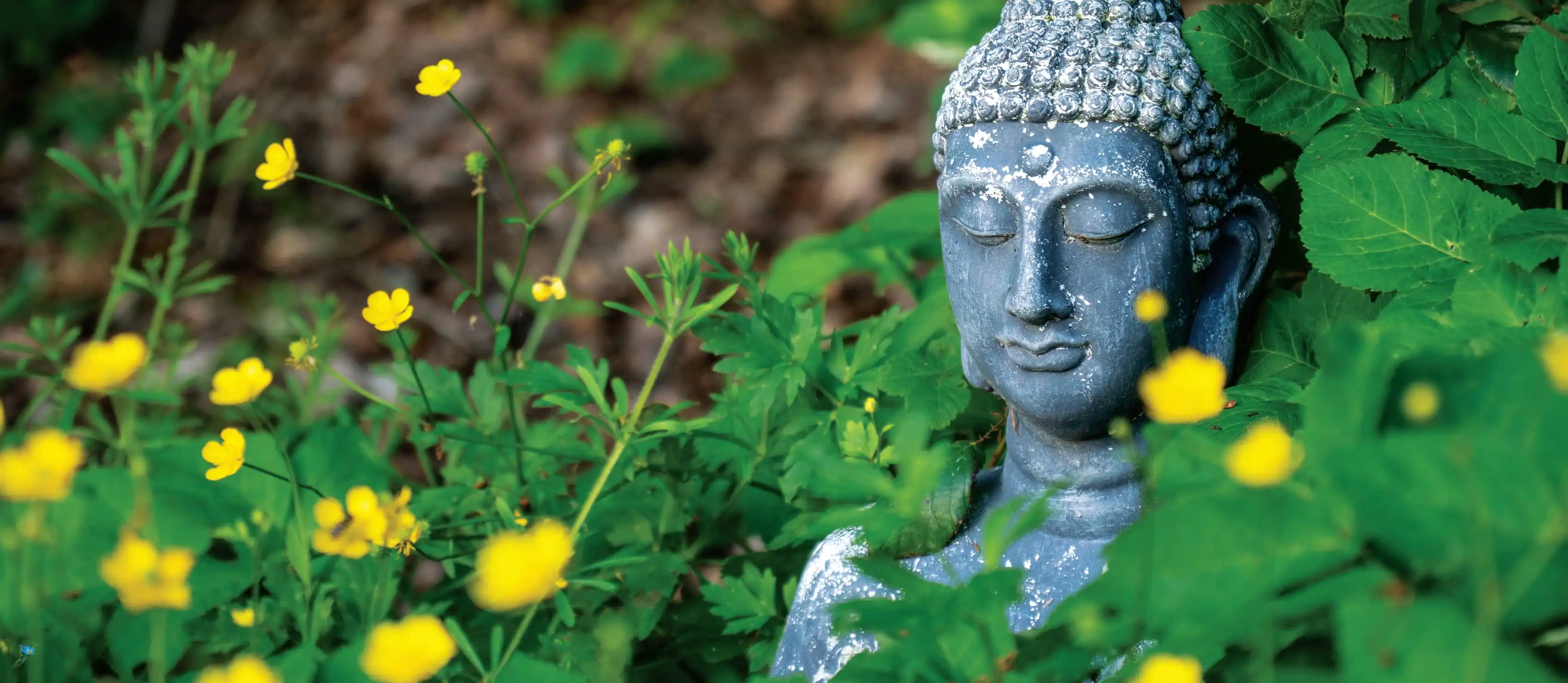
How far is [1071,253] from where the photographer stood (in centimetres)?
151

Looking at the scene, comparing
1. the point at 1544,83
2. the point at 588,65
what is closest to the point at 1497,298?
the point at 1544,83

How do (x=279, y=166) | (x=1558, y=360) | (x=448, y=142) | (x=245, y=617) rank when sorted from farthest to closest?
(x=448, y=142) → (x=279, y=166) → (x=245, y=617) → (x=1558, y=360)

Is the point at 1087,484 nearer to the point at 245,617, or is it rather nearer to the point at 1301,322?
the point at 1301,322

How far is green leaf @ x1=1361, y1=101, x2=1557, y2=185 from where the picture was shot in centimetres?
146

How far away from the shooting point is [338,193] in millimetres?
5016

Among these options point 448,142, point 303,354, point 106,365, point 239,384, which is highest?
point 106,365

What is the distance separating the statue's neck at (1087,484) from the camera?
5.22 ft

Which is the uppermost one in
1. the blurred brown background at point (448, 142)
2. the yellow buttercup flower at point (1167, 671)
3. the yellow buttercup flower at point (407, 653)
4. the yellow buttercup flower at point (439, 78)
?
the yellow buttercup flower at point (1167, 671)

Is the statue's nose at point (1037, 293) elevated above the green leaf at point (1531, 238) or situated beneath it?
situated beneath

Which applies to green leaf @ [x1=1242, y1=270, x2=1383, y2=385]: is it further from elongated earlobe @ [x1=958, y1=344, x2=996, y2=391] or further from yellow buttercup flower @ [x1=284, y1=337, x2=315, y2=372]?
yellow buttercup flower @ [x1=284, y1=337, x2=315, y2=372]

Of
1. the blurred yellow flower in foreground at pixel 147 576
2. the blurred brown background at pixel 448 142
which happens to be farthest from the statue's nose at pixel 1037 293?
the blurred brown background at pixel 448 142

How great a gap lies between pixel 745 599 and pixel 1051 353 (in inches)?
22.5

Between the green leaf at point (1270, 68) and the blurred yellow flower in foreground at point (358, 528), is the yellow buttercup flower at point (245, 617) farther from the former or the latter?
the green leaf at point (1270, 68)

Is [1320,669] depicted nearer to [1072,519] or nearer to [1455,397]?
[1455,397]
